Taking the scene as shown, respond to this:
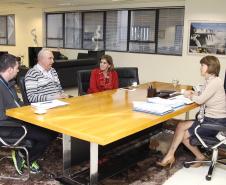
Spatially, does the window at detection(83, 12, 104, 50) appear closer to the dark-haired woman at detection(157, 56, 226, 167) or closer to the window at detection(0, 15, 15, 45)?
the window at detection(0, 15, 15, 45)

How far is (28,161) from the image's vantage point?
2.74m

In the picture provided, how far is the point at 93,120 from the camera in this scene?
91.4 inches

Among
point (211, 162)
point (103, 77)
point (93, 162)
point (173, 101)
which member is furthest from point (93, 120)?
point (103, 77)

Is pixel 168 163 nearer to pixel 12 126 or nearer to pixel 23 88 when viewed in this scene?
pixel 12 126

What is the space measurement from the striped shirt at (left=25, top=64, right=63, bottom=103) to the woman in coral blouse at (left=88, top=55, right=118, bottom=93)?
0.57m

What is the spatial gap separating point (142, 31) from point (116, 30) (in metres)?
0.95

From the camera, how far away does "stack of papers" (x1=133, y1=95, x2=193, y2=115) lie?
2577 millimetres

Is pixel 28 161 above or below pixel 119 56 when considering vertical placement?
below

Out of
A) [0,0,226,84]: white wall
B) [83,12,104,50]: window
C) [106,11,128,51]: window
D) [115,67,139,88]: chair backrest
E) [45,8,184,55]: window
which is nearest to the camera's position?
[115,67,139,88]: chair backrest

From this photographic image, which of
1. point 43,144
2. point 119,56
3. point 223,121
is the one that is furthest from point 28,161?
point 119,56

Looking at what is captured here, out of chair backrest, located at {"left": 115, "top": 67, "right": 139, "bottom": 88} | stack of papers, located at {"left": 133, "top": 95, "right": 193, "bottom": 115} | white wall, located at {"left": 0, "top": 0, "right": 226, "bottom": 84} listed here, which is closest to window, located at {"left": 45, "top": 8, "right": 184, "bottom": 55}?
white wall, located at {"left": 0, "top": 0, "right": 226, "bottom": 84}

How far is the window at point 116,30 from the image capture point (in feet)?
30.1

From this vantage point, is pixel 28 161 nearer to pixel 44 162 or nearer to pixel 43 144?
pixel 43 144

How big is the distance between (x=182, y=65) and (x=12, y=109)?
19.9 feet
